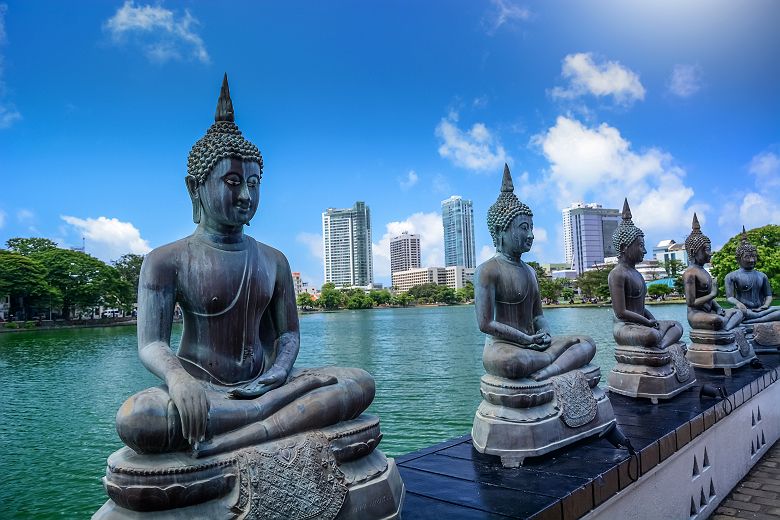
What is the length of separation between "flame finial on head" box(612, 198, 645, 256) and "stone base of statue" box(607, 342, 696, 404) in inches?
50.9

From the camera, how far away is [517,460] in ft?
16.2

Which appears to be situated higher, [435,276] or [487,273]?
[435,276]

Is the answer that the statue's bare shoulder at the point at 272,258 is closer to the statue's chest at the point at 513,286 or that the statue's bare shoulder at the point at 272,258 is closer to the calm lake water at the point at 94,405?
the statue's chest at the point at 513,286

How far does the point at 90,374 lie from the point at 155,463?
20.1 meters

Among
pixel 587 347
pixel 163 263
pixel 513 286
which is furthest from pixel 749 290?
pixel 163 263

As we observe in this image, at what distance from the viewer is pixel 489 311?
5.39m

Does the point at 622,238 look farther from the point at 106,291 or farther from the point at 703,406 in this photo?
the point at 106,291

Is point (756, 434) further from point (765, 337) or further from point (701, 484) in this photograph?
point (765, 337)

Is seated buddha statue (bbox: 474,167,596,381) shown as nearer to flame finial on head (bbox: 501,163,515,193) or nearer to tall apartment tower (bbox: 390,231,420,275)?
flame finial on head (bbox: 501,163,515,193)

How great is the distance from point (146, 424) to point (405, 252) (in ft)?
483

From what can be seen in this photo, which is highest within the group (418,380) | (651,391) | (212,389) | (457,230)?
(457,230)

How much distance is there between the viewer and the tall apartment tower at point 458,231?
113412mm

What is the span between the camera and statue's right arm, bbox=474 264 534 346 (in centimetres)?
530

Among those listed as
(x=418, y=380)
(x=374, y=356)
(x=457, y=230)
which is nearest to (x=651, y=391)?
(x=418, y=380)
